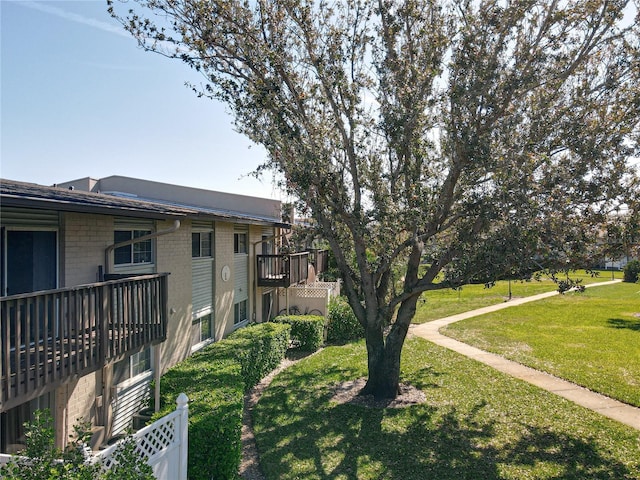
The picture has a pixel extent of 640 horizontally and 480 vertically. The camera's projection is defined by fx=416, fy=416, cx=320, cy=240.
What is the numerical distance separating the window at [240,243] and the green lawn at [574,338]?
31.3ft

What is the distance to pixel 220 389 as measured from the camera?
26.5ft

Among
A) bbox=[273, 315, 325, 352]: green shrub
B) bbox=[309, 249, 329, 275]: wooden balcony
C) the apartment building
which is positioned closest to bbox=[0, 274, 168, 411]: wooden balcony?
the apartment building

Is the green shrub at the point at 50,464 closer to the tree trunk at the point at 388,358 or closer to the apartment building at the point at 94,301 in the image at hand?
the apartment building at the point at 94,301

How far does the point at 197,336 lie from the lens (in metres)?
12.2

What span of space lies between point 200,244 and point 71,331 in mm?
6907

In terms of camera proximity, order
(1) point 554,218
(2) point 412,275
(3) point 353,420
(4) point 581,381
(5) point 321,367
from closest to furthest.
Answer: (1) point 554,218 < (3) point 353,420 < (2) point 412,275 < (4) point 581,381 < (5) point 321,367

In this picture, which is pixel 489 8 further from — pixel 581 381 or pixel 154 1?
pixel 581 381

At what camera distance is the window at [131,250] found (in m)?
8.62

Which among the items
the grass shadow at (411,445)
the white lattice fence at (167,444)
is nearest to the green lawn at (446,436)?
the grass shadow at (411,445)

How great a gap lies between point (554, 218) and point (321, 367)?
8315 millimetres

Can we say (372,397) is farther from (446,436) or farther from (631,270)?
(631,270)

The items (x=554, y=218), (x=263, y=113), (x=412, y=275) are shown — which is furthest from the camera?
(x=412, y=275)

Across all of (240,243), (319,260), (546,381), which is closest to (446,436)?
(546,381)

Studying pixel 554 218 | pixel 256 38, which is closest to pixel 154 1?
pixel 256 38
